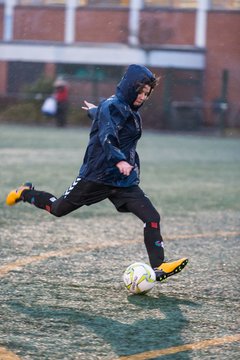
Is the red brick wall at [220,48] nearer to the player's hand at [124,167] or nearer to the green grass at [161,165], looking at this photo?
the green grass at [161,165]

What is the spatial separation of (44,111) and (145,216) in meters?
20.8

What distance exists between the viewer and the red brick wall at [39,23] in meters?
31.4

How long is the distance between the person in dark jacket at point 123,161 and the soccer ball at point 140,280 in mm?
101

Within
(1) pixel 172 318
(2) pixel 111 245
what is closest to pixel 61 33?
(2) pixel 111 245

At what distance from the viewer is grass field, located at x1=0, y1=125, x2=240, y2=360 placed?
14.1 ft

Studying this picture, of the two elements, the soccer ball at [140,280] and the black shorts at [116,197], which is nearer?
the soccer ball at [140,280]

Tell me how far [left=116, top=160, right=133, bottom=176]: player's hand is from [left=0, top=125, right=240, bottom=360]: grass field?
67 centimetres

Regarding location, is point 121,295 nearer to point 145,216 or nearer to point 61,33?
point 145,216

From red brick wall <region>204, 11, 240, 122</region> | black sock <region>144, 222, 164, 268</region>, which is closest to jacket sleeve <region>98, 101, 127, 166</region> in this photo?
black sock <region>144, 222, 164, 268</region>

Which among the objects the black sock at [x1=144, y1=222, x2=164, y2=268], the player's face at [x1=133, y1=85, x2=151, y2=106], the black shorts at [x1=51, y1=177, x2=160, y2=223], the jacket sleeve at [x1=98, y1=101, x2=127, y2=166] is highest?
the player's face at [x1=133, y1=85, x2=151, y2=106]

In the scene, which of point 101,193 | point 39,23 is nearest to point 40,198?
point 101,193

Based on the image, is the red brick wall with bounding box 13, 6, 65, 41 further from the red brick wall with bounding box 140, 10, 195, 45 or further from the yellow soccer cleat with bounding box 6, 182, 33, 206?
the yellow soccer cleat with bounding box 6, 182, 33, 206

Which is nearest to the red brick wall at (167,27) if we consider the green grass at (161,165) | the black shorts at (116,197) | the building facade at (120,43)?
the building facade at (120,43)

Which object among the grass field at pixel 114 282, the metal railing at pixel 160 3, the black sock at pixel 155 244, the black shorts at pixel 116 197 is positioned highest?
the metal railing at pixel 160 3
